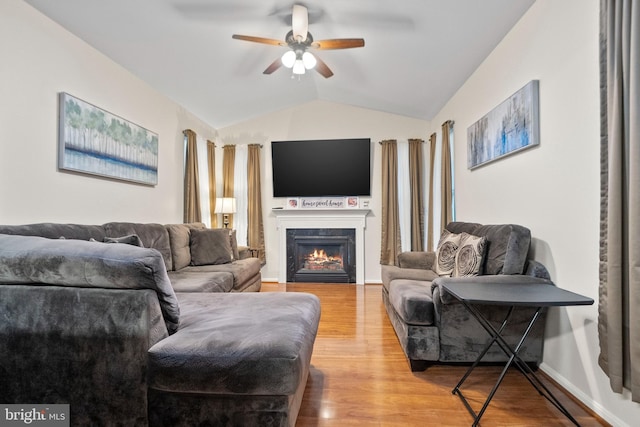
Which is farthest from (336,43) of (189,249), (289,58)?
(189,249)

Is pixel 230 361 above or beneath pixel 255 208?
beneath

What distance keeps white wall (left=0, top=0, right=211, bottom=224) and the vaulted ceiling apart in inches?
6.8

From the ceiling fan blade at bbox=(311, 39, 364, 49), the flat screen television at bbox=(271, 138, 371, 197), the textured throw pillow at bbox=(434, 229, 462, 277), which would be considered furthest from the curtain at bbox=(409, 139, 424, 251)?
the ceiling fan blade at bbox=(311, 39, 364, 49)

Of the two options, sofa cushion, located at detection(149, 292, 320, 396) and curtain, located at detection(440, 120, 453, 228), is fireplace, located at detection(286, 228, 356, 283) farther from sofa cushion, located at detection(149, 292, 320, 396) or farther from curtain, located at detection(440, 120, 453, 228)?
sofa cushion, located at detection(149, 292, 320, 396)

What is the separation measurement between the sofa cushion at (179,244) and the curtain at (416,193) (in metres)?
3.30

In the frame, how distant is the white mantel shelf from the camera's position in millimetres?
4867

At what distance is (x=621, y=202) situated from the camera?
4.45 ft

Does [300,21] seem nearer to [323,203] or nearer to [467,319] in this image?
[467,319]

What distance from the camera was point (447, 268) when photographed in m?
2.73

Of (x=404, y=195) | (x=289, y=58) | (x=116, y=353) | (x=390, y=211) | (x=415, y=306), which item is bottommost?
(x=415, y=306)

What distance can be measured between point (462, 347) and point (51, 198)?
10.7ft

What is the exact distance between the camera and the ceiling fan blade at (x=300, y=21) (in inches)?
98.2

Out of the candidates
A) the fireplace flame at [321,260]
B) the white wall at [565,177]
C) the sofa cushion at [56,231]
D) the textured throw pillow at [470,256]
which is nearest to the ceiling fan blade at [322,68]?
the white wall at [565,177]

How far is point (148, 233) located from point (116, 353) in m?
2.06
